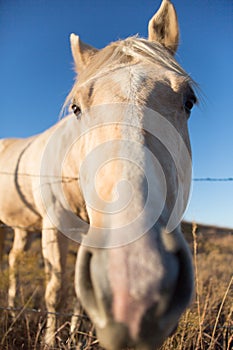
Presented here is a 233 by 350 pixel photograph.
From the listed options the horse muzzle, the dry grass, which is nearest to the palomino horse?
the horse muzzle

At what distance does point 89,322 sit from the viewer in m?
3.28

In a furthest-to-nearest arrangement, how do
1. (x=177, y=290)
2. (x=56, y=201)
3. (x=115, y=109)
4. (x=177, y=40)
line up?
(x=56, y=201) < (x=177, y=40) < (x=115, y=109) < (x=177, y=290)

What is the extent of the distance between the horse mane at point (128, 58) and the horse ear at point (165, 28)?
1.35 feet

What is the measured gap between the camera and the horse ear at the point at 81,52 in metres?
2.97

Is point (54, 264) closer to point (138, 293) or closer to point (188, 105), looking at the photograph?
point (188, 105)

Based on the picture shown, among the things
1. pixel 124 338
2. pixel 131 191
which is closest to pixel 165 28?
pixel 131 191

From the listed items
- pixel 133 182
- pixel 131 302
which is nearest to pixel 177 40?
pixel 133 182

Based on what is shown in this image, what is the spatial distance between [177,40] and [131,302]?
2508 millimetres

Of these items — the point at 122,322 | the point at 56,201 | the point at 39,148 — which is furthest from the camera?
the point at 39,148

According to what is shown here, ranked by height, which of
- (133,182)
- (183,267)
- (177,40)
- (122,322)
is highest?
(177,40)

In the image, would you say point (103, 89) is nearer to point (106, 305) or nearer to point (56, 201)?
point (106, 305)

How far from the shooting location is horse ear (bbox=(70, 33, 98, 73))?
9.73 feet

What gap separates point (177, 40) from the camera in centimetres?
284

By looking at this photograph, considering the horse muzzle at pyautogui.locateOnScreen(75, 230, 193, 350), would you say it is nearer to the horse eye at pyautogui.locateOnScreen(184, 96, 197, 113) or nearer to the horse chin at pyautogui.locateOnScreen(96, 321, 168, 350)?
the horse chin at pyautogui.locateOnScreen(96, 321, 168, 350)
